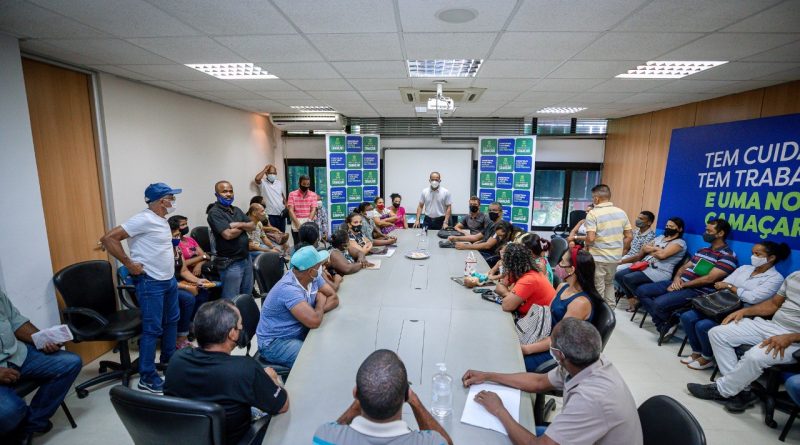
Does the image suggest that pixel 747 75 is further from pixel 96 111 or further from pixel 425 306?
pixel 96 111

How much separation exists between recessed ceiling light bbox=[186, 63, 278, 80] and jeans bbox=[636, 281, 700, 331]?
507 centimetres

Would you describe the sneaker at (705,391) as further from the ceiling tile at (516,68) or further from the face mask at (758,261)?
the ceiling tile at (516,68)

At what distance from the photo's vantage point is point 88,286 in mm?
3125

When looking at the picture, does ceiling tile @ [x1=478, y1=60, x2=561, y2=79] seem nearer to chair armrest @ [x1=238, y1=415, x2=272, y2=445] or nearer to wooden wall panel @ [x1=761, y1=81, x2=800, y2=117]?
wooden wall panel @ [x1=761, y1=81, x2=800, y2=117]

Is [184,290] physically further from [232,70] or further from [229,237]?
[232,70]

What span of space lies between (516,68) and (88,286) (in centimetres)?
447

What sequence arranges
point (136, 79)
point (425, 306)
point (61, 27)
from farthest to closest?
point (136, 79) < point (425, 306) < point (61, 27)

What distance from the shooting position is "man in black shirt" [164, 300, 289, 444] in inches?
62.4

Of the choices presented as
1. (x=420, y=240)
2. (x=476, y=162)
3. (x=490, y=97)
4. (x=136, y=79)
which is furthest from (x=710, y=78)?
(x=136, y=79)

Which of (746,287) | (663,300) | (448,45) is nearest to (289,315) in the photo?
(448,45)

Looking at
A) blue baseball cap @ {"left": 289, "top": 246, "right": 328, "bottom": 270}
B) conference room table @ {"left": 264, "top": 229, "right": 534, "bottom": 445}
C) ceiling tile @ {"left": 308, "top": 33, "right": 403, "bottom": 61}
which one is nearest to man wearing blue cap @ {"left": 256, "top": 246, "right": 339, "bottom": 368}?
blue baseball cap @ {"left": 289, "top": 246, "right": 328, "bottom": 270}

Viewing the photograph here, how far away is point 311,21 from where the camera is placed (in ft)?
7.97

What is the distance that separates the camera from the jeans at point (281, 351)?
237cm

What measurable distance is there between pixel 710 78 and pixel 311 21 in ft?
13.8
